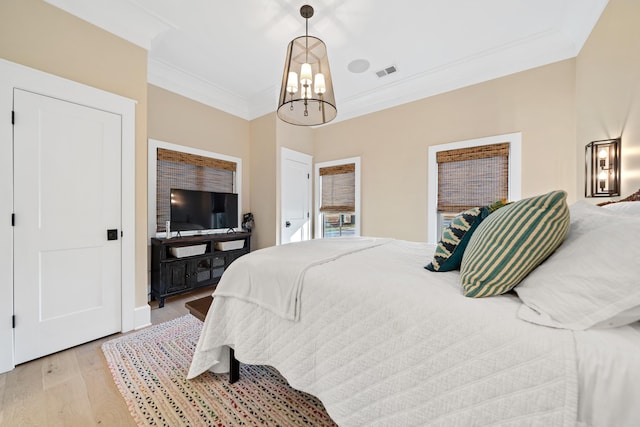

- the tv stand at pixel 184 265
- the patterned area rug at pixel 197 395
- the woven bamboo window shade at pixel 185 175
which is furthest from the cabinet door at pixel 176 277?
the patterned area rug at pixel 197 395

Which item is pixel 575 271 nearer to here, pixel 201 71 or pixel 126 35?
pixel 126 35

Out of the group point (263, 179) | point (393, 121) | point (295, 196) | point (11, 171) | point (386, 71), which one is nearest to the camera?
Result: point (11, 171)

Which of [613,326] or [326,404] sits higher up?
[613,326]

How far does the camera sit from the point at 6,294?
1.81 metres

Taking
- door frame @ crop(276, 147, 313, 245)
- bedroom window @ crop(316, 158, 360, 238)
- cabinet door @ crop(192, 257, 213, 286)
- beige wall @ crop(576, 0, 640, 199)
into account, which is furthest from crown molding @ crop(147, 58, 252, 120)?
beige wall @ crop(576, 0, 640, 199)

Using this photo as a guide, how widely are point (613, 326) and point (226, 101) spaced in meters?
4.60

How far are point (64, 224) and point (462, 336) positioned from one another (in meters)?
2.88

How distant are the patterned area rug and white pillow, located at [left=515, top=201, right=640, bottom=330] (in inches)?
49.1

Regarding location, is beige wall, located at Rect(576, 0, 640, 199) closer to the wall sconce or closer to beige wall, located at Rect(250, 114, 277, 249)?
the wall sconce

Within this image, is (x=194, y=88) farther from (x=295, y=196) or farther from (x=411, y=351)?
(x=411, y=351)

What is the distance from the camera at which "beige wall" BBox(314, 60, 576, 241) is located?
9.00 ft

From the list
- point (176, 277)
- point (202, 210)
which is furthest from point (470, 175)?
point (176, 277)

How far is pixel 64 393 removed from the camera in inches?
62.5

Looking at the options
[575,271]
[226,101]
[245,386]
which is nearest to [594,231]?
[575,271]
